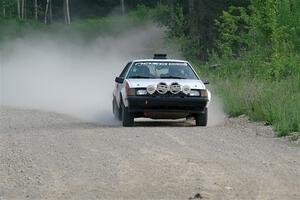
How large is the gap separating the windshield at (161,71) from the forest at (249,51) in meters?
1.95

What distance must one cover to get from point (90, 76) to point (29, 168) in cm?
2279

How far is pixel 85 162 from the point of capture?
37.4 ft

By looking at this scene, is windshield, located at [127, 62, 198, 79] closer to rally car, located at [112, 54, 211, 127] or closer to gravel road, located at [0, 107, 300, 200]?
rally car, located at [112, 54, 211, 127]

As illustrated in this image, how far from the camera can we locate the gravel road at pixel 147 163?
9.37m

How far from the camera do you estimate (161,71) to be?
18141mm

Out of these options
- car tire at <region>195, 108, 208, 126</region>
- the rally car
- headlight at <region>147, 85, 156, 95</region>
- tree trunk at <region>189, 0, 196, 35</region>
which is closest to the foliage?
car tire at <region>195, 108, 208, 126</region>

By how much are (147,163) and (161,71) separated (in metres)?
7.12

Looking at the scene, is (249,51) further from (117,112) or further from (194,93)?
(194,93)

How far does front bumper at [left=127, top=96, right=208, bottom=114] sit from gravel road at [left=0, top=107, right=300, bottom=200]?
0.44 meters

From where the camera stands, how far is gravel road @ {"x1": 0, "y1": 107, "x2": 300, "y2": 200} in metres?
9.37

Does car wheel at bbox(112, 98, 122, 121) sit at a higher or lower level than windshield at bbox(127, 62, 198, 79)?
lower

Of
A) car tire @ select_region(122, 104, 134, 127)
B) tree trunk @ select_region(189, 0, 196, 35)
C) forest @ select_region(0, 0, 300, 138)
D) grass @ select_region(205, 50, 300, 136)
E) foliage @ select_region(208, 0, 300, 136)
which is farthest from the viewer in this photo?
tree trunk @ select_region(189, 0, 196, 35)

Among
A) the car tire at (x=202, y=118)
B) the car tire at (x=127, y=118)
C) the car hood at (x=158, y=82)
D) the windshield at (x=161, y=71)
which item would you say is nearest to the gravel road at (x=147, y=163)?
the car tire at (x=127, y=118)

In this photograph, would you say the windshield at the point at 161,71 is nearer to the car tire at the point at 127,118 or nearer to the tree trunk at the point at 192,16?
the car tire at the point at 127,118
